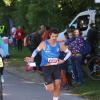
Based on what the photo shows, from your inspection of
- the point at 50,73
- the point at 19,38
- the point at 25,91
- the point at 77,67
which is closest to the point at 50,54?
the point at 50,73

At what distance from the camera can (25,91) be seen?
1420 cm

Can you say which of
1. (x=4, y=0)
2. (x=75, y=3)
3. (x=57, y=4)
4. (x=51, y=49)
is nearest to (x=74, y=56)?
(x=51, y=49)

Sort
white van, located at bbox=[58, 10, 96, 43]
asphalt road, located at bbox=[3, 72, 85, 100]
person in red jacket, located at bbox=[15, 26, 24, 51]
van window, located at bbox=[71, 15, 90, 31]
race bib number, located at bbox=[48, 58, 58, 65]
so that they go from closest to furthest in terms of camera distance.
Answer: race bib number, located at bbox=[48, 58, 58, 65] → asphalt road, located at bbox=[3, 72, 85, 100] → white van, located at bbox=[58, 10, 96, 43] → van window, located at bbox=[71, 15, 90, 31] → person in red jacket, located at bbox=[15, 26, 24, 51]

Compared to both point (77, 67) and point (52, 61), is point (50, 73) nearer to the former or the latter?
point (52, 61)

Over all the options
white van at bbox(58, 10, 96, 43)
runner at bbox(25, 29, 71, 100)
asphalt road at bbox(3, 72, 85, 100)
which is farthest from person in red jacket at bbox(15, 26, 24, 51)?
runner at bbox(25, 29, 71, 100)

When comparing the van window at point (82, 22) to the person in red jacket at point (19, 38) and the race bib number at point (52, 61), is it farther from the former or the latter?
the race bib number at point (52, 61)

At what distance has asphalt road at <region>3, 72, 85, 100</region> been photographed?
513 inches

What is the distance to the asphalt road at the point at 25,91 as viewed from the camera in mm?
13023

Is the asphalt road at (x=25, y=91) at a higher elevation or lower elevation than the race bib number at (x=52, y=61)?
lower

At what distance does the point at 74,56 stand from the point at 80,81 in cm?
87

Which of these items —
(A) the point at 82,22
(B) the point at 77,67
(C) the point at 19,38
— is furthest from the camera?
(C) the point at 19,38

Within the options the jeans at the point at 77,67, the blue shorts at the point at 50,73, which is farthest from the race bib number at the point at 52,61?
the jeans at the point at 77,67

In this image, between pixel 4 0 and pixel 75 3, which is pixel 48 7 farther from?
pixel 4 0

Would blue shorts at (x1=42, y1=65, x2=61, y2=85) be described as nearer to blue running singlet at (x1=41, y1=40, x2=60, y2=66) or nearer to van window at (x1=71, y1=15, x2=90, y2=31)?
blue running singlet at (x1=41, y1=40, x2=60, y2=66)
